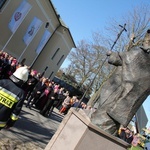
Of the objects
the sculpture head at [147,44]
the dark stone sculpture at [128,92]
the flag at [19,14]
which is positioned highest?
the flag at [19,14]

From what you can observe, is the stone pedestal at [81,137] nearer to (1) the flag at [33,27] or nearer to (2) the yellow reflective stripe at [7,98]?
(2) the yellow reflective stripe at [7,98]

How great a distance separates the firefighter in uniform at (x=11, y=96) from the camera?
18.1 feet

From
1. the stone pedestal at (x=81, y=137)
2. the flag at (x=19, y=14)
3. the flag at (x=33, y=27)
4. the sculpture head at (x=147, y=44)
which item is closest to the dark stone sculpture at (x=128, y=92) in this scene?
the sculpture head at (x=147, y=44)

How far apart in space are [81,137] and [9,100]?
1423mm

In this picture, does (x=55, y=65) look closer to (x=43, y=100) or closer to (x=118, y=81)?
(x=43, y=100)

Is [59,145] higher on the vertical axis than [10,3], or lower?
lower

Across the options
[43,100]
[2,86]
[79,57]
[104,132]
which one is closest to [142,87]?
[104,132]

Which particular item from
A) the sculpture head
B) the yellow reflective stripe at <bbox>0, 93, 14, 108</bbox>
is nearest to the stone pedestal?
the yellow reflective stripe at <bbox>0, 93, 14, 108</bbox>

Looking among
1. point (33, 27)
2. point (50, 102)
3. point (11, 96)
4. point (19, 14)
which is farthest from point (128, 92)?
point (33, 27)

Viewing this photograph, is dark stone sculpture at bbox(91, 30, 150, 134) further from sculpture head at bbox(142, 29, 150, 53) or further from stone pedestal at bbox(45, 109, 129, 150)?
stone pedestal at bbox(45, 109, 129, 150)

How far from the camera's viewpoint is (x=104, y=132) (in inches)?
214

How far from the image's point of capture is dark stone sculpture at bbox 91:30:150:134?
5.66 metres

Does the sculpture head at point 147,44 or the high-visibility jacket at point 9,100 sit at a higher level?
the sculpture head at point 147,44

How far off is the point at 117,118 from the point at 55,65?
40494 mm
